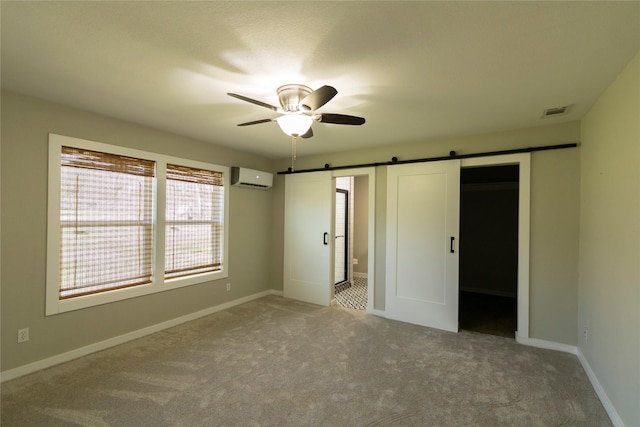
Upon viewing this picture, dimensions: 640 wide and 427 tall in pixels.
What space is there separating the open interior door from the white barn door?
99 cm

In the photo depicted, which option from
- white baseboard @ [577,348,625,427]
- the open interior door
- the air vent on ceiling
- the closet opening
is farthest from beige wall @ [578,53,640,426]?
the open interior door

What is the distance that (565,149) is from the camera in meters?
3.06

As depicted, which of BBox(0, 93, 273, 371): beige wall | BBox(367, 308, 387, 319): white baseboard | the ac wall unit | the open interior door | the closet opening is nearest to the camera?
BBox(0, 93, 273, 371): beige wall

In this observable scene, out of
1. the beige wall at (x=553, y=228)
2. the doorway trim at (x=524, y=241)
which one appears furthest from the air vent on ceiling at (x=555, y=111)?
the doorway trim at (x=524, y=241)

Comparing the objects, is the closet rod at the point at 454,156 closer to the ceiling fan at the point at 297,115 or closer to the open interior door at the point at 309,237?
the open interior door at the point at 309,237

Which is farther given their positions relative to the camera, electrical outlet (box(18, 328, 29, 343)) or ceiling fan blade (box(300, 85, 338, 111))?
electrical outlet (box(18, 328, 29, 343))

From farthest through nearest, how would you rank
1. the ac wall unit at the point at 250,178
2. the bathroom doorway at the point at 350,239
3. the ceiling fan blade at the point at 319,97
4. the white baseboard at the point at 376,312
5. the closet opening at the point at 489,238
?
the bathroom doorway at the point at 350,239 < the closet opening at the point at 489,238 < the ac wall unit at the point at 250,178 < the white baseboard at the point at 376,312 < the ceiling fan blade at the point at 319,97

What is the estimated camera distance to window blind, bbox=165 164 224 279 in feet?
12.0

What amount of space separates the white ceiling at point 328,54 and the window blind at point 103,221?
1.92ft

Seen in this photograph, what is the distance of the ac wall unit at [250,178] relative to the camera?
14.2 ft

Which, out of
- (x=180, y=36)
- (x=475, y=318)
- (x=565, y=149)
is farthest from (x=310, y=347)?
(x=565, y=149)

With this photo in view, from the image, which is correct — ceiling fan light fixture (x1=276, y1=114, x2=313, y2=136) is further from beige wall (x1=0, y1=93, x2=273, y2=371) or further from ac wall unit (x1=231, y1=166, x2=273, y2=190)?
ac wall unit (x1=231, y1=166, x2=273, y2=190)

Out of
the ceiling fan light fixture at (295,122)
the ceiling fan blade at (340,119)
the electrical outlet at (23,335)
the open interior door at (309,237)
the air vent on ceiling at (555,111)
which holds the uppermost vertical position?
the air vent on ceiling at (555,111)

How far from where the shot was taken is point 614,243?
82.5 inches
